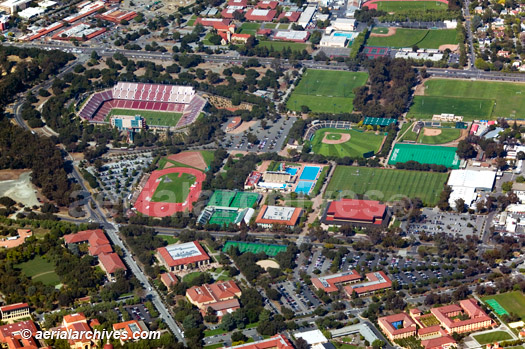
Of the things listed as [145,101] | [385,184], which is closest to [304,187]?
[385,184]

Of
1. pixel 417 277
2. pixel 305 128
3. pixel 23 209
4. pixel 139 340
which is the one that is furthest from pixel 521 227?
pixel 23 209

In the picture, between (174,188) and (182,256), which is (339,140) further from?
(182,256)

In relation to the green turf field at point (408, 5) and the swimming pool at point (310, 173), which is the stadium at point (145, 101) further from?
the green turf field at point (408, 5)

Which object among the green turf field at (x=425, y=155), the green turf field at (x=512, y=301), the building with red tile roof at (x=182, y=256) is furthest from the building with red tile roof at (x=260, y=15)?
the green turf field at (x=512, y=301)

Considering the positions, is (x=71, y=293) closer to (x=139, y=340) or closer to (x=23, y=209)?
(x=139, y=340)

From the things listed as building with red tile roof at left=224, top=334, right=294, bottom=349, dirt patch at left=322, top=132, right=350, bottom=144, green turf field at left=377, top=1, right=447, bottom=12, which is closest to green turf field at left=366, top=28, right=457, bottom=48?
green turf field at left=377, top=1, right=447, bottom=12
